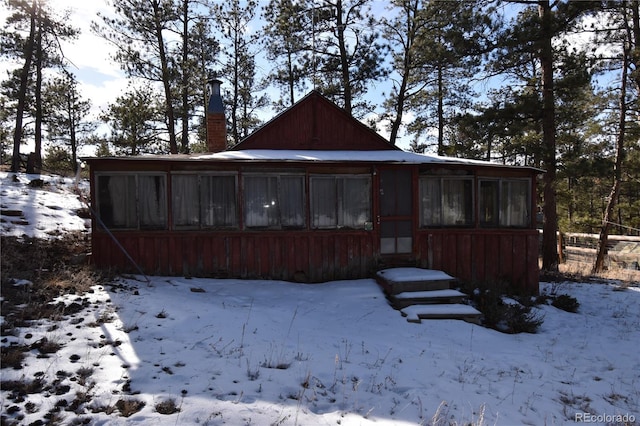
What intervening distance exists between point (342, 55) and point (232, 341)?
15673mm

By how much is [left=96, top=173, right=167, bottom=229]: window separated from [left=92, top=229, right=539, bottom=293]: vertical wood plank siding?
32cm

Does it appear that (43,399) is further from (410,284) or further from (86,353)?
(410,284)

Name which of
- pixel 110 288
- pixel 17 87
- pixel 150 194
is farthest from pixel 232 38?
pixel 110 288

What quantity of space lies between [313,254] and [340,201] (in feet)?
4.84

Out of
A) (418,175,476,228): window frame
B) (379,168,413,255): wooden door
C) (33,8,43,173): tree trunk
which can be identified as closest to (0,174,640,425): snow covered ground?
(379,168,413,255): wooden door

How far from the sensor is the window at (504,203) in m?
9.51

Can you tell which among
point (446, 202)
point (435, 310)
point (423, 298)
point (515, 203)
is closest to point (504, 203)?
point (515, 203)

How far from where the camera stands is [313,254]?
884 cm

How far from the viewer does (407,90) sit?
61.9ft

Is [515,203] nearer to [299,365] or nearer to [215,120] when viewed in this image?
[299,365]

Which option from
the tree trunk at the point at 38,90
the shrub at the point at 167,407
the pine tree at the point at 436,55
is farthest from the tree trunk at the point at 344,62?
the shrub at the point at 167,407

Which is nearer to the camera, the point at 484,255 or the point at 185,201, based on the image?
the point at 185,201

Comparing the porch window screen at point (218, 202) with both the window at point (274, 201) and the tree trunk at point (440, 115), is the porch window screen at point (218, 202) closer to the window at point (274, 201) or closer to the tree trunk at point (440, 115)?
the window at point (274, 201)

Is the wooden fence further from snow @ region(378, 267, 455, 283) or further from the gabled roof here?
the gabled roof
